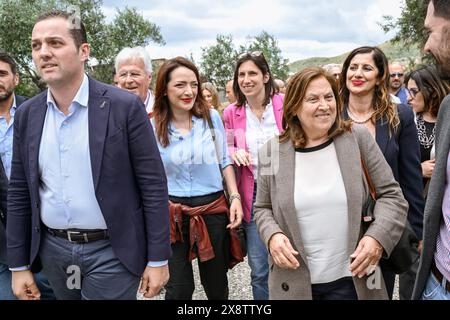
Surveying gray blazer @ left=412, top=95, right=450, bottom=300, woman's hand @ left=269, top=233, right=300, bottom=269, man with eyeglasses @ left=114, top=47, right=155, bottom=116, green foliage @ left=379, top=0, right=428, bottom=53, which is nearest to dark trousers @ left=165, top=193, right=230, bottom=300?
woman's hand @ left=269, top=233, right=300, bottom=269

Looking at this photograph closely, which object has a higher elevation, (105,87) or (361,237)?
(105,87)

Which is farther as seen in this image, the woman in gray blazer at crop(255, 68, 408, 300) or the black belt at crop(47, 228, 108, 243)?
the black belt at crop(47, 228, 108, 243)

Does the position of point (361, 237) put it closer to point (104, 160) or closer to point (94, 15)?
A: point (104, 160)

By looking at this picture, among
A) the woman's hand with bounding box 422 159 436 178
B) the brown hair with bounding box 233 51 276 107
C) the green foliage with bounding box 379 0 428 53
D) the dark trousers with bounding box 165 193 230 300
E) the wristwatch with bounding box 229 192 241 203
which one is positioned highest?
the green foliage with bounding box 379 0 428 53

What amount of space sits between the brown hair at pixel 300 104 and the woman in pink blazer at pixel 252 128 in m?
0.92

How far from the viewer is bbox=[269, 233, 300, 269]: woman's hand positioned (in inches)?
86.2

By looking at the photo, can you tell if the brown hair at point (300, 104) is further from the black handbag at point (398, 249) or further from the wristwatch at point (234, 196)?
the wristwatch at point (234, 196)

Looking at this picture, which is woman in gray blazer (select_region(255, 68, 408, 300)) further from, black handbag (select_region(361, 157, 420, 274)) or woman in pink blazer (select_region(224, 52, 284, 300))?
woman in pink blazer (select_region(224, 52, 284, 300))

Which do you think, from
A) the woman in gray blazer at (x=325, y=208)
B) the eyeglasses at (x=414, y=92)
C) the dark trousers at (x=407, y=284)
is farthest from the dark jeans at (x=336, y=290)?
the eyeglasses at (x=414, y=92)

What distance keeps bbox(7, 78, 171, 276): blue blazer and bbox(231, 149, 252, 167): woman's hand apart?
1.06 meters

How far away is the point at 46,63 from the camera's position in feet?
7.29

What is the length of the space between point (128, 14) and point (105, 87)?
24958 mm

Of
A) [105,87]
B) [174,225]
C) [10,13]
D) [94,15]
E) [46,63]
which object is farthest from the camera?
[94,15]
